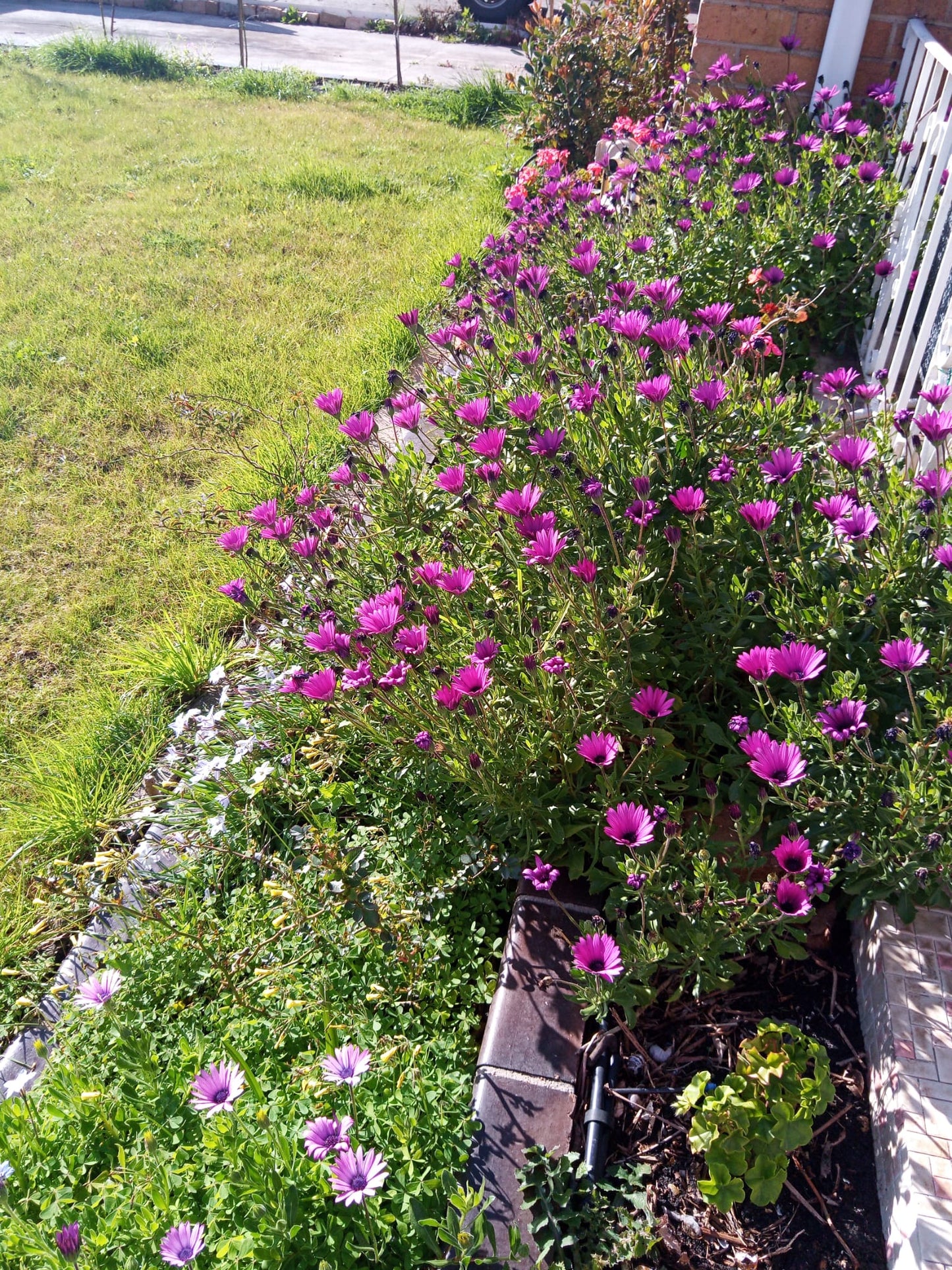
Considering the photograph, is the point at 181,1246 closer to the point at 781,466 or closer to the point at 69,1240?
the point at 69,1240

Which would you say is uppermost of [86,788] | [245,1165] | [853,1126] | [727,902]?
[727,902]

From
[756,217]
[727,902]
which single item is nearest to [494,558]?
[727,902]

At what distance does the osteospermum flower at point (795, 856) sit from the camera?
66.2 inches

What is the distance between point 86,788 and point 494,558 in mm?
1377

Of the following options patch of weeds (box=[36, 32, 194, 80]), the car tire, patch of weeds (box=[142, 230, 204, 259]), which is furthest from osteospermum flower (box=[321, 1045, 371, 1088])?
the car tire

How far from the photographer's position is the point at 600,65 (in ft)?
21.8

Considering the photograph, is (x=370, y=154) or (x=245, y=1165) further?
(x=370, y=154)

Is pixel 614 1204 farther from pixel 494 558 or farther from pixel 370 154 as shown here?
pixel 370 154

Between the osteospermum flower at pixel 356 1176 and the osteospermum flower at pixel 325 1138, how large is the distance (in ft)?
0.05

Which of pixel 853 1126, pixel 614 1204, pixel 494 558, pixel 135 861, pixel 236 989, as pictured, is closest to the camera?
pixel 614 1204

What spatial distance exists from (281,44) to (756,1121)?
14.6 meters

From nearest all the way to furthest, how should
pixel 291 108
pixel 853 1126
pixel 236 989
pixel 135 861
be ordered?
1. pixel 853 1126
2. pixel 236 989
3. pixel 135 861
4. pixel 291 108

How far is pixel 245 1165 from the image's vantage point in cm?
152

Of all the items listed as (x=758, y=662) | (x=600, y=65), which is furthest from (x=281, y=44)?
(x=758, y=662)
